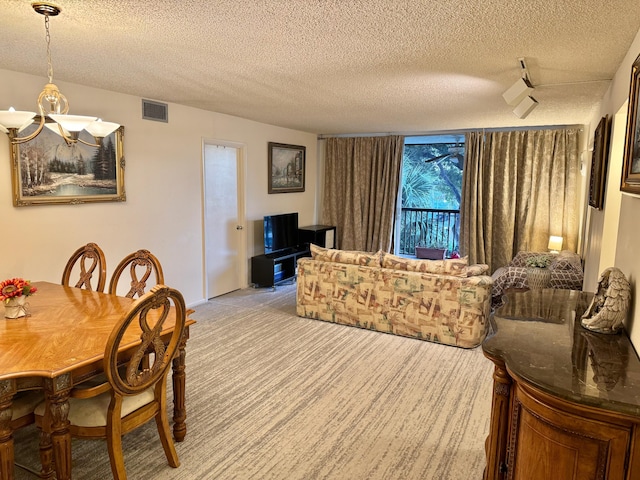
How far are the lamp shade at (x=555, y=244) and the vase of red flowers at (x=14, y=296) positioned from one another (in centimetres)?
584

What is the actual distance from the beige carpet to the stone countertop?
35.2 inches

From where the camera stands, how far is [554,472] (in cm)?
147

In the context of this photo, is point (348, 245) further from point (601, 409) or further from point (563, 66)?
point (601, 409)

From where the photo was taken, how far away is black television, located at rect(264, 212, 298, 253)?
20.4ft

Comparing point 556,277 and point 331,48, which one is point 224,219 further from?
point 556,277

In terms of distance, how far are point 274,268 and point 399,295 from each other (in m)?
2.29

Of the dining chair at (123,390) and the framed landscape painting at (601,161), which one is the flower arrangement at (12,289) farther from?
the framed landscape painting at (601,161)

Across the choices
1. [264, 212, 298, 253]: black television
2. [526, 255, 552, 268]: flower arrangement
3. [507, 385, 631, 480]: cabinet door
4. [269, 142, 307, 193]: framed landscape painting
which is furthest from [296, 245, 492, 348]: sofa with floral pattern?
[507, 385, 631, 480]: cabinet door

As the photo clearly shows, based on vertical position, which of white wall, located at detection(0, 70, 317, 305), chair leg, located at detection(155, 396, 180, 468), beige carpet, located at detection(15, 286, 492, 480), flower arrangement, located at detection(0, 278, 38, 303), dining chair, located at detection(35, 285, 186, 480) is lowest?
beige carpet, located at detection(15, 286, 492, 480)

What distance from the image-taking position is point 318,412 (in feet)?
9.55

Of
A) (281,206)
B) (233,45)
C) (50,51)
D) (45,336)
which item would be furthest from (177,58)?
(281,206)

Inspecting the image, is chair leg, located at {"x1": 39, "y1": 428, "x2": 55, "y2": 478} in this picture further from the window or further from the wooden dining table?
A: the window

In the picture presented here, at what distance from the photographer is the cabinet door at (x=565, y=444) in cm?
136

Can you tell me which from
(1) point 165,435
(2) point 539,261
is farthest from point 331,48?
(2) point 539,261
